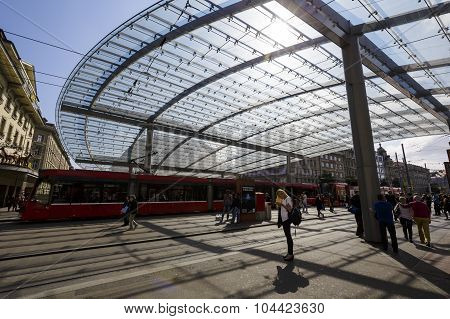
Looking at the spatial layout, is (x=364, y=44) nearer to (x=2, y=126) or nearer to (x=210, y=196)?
(x=210, y=196)

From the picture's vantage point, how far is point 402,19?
12.2 meters

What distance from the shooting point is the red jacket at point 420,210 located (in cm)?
821

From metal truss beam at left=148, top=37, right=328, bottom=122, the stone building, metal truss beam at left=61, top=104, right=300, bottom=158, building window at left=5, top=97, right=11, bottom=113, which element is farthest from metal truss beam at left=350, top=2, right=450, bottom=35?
building window at left=5, top=97, right=11, bottom=113

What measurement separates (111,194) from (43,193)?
11.5 ft

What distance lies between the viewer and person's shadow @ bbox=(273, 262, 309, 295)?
425 cm

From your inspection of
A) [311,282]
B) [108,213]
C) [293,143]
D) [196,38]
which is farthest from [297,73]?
[293,143]

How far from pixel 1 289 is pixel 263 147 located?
40.3 m

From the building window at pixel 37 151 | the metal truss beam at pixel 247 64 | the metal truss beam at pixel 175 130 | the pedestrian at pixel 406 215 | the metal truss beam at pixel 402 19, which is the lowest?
the pedestrian at pixel 406 215

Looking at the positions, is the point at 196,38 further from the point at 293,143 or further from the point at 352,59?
the point at 293,143

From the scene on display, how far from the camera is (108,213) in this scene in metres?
16.3

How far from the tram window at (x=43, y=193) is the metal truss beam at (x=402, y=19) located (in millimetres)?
17131

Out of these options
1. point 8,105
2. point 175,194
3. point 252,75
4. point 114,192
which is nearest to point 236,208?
point 175,194

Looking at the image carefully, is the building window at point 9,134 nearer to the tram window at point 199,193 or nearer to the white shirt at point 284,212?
the tram window at point 199,193

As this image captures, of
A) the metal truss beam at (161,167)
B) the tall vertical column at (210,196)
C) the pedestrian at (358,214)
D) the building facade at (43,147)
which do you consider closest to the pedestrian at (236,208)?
the pedestrian at (358,214)
